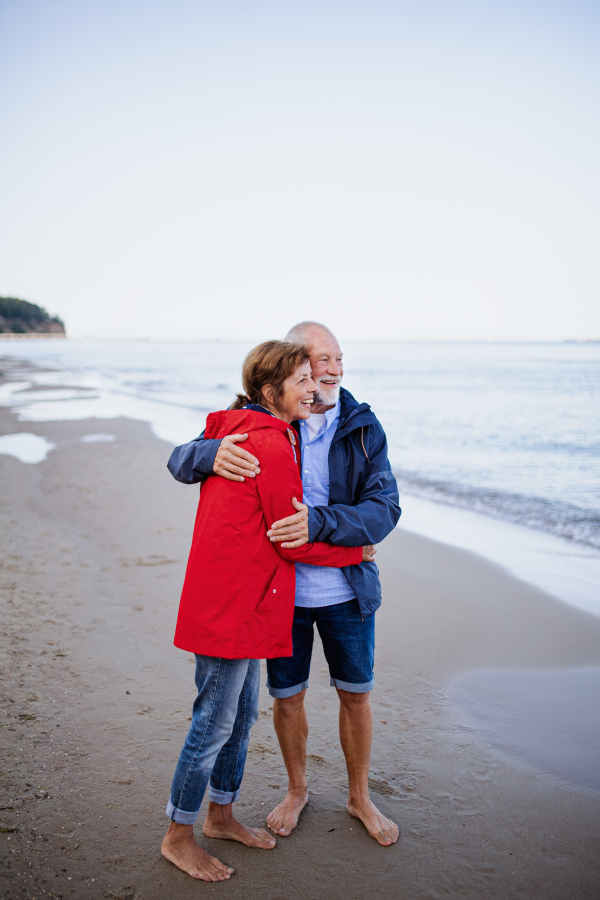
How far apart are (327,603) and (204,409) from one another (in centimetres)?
2017

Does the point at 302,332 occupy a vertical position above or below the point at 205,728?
above

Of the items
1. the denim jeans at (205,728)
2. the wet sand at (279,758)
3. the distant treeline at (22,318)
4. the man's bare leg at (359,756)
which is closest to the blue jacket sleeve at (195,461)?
the denim jeans at (205,728)

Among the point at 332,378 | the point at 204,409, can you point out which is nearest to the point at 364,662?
the point at 332,378

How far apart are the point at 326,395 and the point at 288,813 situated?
187 cm

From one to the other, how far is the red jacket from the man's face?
1.61 feet

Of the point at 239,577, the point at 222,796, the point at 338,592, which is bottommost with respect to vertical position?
the point at 222,796

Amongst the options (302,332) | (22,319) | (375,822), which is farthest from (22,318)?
(375,822)

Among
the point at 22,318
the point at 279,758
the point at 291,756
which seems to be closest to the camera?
the point at 291,756

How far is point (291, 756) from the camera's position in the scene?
271cm

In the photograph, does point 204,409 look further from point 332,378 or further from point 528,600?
point 332,378

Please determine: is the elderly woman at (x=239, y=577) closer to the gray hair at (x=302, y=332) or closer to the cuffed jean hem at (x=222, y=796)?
the cuffed jean hem at (x=222, y=796)

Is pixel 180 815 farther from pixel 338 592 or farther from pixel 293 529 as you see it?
pixel 293 529

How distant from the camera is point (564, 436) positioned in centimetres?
1595

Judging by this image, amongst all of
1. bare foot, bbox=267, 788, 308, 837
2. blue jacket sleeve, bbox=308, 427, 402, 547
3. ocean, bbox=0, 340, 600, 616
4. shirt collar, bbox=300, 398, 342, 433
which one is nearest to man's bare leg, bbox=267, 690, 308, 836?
bare foot, bbox=267, 788, 308, 837
